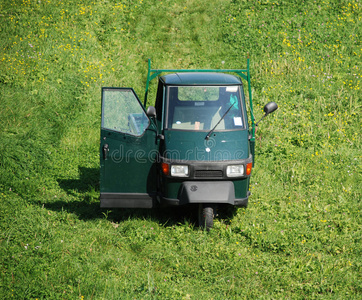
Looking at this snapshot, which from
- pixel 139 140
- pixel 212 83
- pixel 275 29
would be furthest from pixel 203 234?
pixel 275 29

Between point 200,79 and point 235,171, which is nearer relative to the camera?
point 235,171

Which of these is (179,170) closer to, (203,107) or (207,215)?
(207,215)

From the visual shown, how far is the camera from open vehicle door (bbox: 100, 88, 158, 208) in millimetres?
6809

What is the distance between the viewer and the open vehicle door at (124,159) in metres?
6.81

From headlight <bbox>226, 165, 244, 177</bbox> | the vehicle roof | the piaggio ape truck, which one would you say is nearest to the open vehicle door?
the piaggio ape truck

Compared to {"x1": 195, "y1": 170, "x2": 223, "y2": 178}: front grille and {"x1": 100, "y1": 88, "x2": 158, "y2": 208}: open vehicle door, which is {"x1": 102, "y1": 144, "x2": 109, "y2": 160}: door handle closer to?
{"x1": 100, "y1": 88, "x2": 158, "y2": 208}: open vehicle door

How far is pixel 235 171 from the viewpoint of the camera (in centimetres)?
675

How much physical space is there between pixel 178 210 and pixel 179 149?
1409mm

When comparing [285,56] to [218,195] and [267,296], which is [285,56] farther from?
[267,296]

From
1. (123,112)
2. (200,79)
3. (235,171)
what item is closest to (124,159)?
(123,112)

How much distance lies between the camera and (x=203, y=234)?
6.80 m

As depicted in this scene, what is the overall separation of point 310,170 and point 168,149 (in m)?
3.55

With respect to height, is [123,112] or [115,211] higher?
[123,112]

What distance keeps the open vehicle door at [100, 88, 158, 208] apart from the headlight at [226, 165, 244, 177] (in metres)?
1.12
